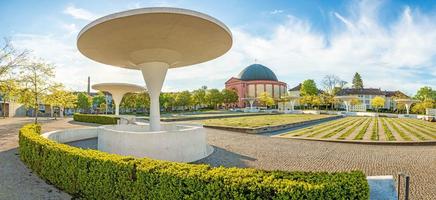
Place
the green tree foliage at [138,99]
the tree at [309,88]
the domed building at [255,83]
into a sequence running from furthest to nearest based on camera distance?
the domed building at [255,83], the tree at [309,88], the green tree foliage at [138,99]

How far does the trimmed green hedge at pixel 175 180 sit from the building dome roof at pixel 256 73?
105074mm

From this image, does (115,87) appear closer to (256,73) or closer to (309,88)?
(309,88)

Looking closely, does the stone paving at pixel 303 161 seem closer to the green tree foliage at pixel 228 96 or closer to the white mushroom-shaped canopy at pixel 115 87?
the white mushroom-shaped canopy at pixel 115 87

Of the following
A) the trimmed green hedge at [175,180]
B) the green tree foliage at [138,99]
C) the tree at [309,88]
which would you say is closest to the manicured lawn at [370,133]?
the trimmed green hedge at [175,180]

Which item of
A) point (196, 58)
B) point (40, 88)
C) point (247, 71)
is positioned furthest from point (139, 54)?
point (247, 71)

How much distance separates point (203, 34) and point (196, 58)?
4176mm

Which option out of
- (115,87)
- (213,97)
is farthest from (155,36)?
(213,97)

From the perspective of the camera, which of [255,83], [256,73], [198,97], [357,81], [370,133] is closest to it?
[370,133]

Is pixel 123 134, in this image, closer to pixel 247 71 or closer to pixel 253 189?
pixel 253 189

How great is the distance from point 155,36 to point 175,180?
730 centimetres

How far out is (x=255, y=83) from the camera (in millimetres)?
107125

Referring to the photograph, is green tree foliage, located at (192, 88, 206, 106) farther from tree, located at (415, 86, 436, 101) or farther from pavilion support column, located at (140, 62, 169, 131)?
tree, located at (415, 86, 436, 101)

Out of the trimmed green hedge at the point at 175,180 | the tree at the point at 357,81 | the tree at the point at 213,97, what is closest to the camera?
the trimmed green hedge at the point at 175,180

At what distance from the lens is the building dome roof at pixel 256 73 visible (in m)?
112
